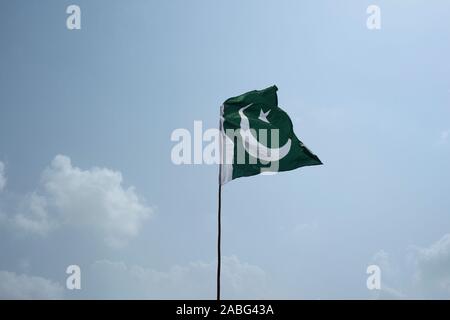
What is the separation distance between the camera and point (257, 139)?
23156 mm

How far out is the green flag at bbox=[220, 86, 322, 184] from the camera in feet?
73.4

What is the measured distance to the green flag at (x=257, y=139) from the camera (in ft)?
73.4
